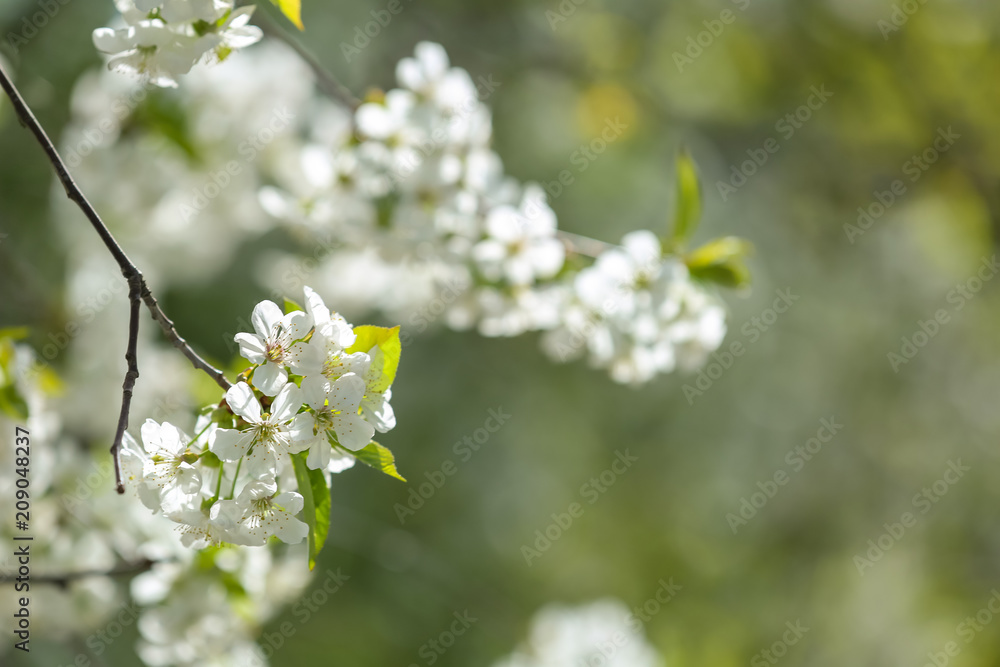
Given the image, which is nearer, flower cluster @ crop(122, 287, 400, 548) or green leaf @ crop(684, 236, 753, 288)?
flower cluster @ crop(122, 287, 400, 548)

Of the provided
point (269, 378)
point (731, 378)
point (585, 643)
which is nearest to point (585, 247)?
point (269, 378)

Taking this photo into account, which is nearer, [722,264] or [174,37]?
[174,37]

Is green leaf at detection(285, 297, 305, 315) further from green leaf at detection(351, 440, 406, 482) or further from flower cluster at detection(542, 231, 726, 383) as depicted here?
flower cluster at detection(542, 231, 726, 383)

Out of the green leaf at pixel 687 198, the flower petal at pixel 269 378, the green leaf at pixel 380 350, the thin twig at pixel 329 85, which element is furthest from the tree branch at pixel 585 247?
the flower petal at pixel 269 378

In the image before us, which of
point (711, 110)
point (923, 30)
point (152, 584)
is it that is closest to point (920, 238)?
point (923, 30)

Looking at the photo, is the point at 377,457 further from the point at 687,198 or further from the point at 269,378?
the point at 687,198

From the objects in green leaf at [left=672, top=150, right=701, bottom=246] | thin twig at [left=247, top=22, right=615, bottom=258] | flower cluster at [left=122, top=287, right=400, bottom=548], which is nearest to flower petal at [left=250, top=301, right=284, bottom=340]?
flower cluster at [left=122, top=287, right=400, bottom=548]

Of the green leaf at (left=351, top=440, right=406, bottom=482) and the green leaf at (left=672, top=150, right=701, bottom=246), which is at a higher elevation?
the green leaf at (left=672, top=150, right=701, bottom=246)
